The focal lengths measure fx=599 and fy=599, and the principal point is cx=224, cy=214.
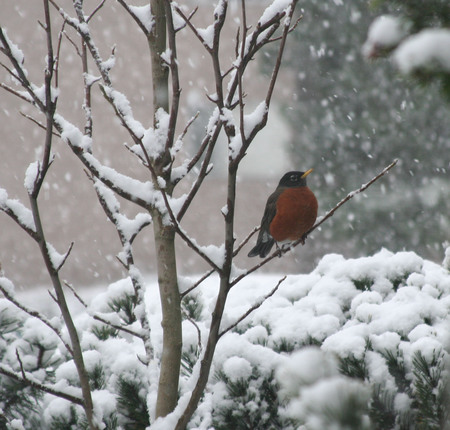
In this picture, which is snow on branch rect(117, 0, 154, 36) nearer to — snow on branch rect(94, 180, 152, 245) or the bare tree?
the bare tree

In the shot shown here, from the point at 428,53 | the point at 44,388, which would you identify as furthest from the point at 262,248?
the point at 428,53

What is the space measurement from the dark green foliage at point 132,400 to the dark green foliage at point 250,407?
0.98ft

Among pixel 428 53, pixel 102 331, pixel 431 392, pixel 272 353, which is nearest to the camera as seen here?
pixel 428 53

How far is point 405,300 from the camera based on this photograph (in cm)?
233

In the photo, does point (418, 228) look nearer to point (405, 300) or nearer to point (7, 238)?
point (405, 300)

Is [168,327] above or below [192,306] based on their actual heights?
below

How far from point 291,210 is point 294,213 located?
0.02m

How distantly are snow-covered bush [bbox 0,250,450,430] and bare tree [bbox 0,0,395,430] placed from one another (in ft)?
0.40

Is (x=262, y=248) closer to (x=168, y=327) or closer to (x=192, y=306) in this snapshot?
(x=192, y=306)

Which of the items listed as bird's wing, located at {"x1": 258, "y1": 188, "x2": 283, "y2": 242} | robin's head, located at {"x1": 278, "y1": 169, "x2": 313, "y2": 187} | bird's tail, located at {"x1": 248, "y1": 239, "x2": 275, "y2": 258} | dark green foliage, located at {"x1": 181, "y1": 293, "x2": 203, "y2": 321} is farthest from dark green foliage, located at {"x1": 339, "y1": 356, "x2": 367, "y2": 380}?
bird's tail, located at {"x1": 248, "y1": 239, "x2": 275, "y2": 258}

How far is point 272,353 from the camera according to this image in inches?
79.5

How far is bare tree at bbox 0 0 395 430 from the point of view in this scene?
1.40 meters

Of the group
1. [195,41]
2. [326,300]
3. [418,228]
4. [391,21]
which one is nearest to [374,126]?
[418,228]

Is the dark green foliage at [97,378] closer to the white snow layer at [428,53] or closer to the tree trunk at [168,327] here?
the tree trunk at [168,327]
